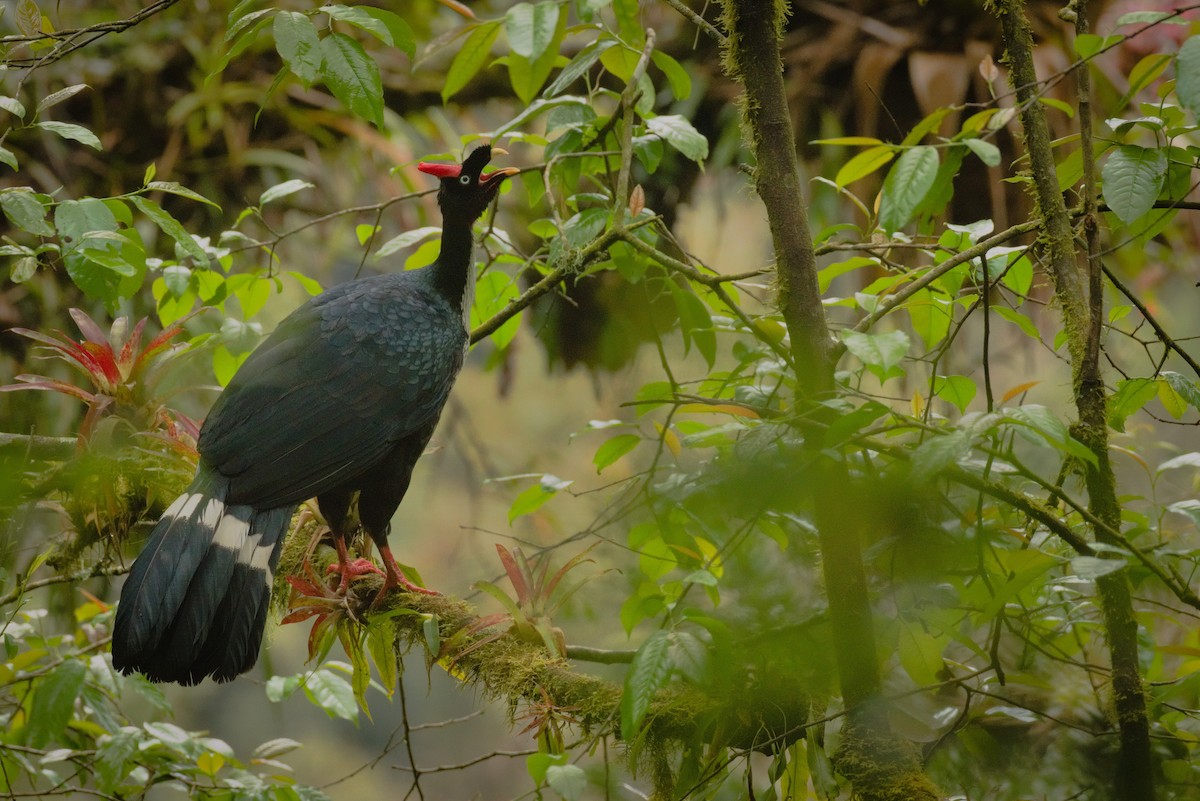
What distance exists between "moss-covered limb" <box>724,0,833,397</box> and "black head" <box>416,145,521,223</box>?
2.34ft

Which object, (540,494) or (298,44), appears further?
(540,494)

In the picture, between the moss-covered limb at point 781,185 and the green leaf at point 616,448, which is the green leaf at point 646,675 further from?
the green leaf at point 616,448

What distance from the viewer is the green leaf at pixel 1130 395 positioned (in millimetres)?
1124

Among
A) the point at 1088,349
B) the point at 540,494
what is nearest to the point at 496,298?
the point at 540,494

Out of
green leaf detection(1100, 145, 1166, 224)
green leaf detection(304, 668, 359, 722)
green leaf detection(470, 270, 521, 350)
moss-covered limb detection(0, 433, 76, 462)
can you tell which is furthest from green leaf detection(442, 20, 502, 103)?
green leaf detection(304, 668, 359, 722)

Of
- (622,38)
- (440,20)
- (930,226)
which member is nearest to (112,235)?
(622,38)

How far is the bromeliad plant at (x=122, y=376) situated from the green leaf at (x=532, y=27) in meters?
0.98

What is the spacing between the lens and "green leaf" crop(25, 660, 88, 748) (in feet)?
5.03

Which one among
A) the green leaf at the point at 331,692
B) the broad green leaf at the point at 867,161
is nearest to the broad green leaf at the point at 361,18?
the broad green leaf at the point at 867,161

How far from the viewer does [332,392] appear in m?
1.60

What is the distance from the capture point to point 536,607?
144cm

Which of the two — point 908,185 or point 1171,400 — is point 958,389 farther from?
point 908,185

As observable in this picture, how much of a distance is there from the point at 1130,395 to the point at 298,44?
1.02 metres

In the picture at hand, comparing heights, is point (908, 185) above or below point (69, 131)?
below
